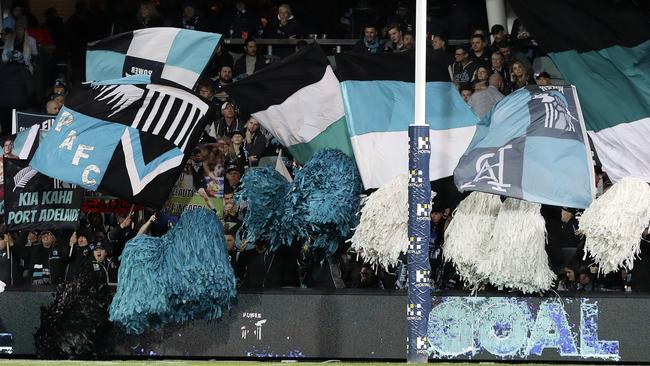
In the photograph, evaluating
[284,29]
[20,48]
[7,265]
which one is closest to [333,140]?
[7,265]

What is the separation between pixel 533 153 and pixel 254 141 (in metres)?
4.30

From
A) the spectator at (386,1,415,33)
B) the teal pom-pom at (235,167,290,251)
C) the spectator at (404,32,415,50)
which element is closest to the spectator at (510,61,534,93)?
the spectator at (404,32,415,50)

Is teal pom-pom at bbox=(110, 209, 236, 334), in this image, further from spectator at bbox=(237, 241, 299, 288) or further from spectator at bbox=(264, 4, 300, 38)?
spectator at bbox=(264, 4, 300, 38)

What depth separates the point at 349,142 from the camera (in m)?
14.8

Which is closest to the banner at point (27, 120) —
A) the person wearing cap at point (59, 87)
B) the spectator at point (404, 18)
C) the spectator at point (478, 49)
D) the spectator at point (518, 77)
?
the person wearing cap at point (59, 87)

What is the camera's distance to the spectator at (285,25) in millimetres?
19703

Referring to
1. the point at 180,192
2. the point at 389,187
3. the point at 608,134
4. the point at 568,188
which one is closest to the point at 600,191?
the point at 608,134

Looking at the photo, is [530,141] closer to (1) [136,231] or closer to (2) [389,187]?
(2) [389,187]

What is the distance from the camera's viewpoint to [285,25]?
778 inches

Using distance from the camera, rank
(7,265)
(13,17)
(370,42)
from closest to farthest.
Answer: (7,265) → (370,42) → (13,17)

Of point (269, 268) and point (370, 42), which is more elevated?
point (370, 42)

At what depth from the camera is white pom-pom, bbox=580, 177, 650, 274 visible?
13.3m

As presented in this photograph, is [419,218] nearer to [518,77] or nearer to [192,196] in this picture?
[192,196]

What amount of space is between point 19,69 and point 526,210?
8918 millimetres
